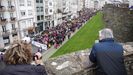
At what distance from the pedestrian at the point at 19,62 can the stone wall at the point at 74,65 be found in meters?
1.11

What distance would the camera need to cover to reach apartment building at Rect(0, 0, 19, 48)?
42.4 metres

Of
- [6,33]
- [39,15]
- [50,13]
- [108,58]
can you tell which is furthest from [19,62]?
[50,13]

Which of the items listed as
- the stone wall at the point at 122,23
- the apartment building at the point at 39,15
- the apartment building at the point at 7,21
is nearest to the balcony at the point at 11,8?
the apartment building at the point at 7,21

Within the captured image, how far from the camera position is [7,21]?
4428 centimetres

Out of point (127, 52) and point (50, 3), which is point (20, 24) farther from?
point (127, 52)

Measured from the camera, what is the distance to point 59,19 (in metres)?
79.6

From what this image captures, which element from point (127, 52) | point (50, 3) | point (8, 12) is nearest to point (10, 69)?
point (127, 52)

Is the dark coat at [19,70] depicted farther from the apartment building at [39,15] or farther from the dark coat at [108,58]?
the apartment building at [39,15]

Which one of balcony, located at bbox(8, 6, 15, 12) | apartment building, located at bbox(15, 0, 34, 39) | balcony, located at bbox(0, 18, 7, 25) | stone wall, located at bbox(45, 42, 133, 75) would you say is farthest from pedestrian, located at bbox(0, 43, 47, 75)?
apartment building, located at bbox(15, 0, 34, 39)

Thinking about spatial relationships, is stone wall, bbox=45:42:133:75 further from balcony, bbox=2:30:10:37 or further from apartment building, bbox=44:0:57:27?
apartment building, bbox=44:0:57:27

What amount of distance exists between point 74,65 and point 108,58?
2.72 feet

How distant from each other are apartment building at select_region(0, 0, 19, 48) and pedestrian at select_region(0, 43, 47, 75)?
39.0m

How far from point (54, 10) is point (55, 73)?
69.9 meters

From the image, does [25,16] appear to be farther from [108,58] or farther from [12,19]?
[108,58]
